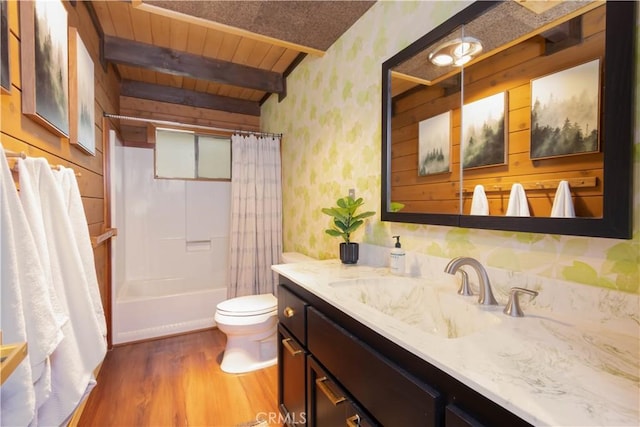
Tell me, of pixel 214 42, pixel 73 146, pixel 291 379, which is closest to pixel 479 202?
pixel 291 379

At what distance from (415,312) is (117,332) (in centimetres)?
249

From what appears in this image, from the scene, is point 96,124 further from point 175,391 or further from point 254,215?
point 175,391

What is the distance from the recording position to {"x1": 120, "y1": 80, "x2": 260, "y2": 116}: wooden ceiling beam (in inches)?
118

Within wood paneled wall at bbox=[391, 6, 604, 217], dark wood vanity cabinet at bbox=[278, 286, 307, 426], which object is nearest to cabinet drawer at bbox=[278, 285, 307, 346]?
dark wood vanity cabinet at bbox=[278, 286, 307, 426]

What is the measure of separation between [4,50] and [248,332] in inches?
70.6

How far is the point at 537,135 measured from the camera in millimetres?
869

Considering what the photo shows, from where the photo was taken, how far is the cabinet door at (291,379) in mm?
1233

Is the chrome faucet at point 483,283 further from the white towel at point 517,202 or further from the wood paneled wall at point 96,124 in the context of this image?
the wood paneled wall at point 96,124

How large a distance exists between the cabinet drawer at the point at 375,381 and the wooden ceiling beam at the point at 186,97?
3071mm

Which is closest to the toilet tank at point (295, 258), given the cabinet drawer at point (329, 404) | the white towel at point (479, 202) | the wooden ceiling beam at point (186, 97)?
the cabinet drawer at point (329, 404)

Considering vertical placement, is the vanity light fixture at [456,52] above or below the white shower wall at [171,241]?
above

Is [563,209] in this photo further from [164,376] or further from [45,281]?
[164,376]

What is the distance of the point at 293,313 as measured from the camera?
132cm

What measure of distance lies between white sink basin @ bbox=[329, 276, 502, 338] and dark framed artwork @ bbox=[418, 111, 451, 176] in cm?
50
